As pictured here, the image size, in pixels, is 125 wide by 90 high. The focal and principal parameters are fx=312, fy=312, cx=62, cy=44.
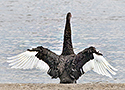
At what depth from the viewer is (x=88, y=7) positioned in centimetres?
1742

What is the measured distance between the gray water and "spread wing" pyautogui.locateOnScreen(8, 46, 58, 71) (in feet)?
4.97

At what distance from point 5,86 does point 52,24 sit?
28.8 ft

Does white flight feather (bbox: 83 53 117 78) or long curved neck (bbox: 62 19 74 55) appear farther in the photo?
long curved neck (bbox: 62 19 74 55)

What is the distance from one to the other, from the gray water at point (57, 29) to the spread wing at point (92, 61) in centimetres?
205

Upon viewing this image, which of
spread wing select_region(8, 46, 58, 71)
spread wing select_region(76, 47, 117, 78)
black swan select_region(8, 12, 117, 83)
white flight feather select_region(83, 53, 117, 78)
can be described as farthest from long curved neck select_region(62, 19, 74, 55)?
white flight feather select_region(83, 53, 117, 78)

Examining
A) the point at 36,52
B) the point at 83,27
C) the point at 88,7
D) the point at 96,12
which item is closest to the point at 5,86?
the point at 36,52

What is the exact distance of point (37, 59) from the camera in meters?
6.73

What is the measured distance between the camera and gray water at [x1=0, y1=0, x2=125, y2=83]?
29.1 feet

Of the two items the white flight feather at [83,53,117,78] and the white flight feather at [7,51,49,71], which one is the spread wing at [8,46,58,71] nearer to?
the white flight feather at [7,51,49,71]

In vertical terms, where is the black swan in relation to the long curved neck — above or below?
below

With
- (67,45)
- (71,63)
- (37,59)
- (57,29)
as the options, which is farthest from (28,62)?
(57,29)

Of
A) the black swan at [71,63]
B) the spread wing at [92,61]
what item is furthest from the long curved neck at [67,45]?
the spread wing at [92,61]

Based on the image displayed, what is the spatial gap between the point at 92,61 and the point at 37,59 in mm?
1226

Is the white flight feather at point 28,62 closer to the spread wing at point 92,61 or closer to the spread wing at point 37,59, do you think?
the spread wing at point 37,59
